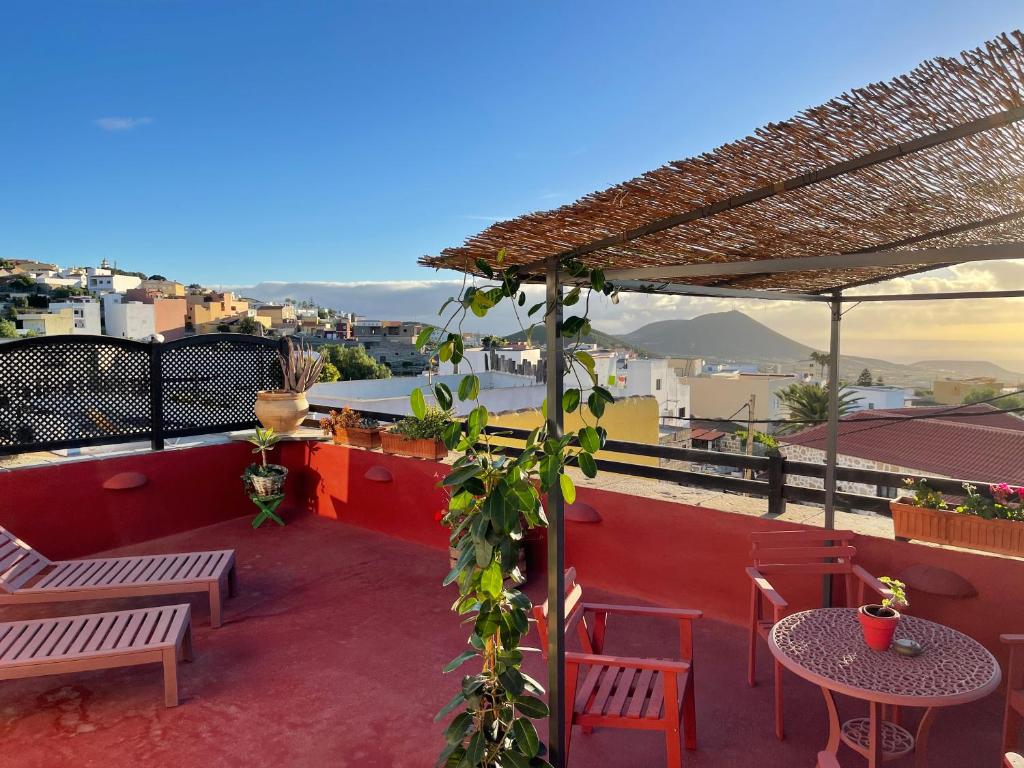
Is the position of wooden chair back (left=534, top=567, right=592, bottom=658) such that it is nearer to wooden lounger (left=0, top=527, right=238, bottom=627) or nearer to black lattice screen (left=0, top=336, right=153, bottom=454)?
wooden lounger (left=0, top=527, right=238, bottom=627)

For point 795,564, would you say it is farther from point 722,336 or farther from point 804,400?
point 804,400

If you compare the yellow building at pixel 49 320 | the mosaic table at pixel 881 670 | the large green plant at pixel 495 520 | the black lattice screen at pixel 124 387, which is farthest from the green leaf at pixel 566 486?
the yellow building at pixel 49 320

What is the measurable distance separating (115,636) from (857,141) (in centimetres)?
351

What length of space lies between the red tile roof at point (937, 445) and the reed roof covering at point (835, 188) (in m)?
2.66

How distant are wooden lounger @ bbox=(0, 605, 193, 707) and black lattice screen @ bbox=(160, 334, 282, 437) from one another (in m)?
2.84


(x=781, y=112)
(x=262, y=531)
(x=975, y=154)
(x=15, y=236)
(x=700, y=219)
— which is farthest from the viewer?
(x=15, y=236)

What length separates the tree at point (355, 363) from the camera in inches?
995

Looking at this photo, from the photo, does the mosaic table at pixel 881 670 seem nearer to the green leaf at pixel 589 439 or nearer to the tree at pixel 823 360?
the green leaf at pixel 589 439

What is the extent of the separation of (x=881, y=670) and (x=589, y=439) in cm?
133

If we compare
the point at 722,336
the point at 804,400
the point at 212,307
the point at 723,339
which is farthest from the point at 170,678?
the point at 212,307

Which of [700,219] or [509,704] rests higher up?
[700,219]

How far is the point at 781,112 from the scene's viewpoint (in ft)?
5.03

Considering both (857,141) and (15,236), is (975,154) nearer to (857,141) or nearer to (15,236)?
(857,141)

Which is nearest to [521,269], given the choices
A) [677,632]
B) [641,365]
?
[677,632]
